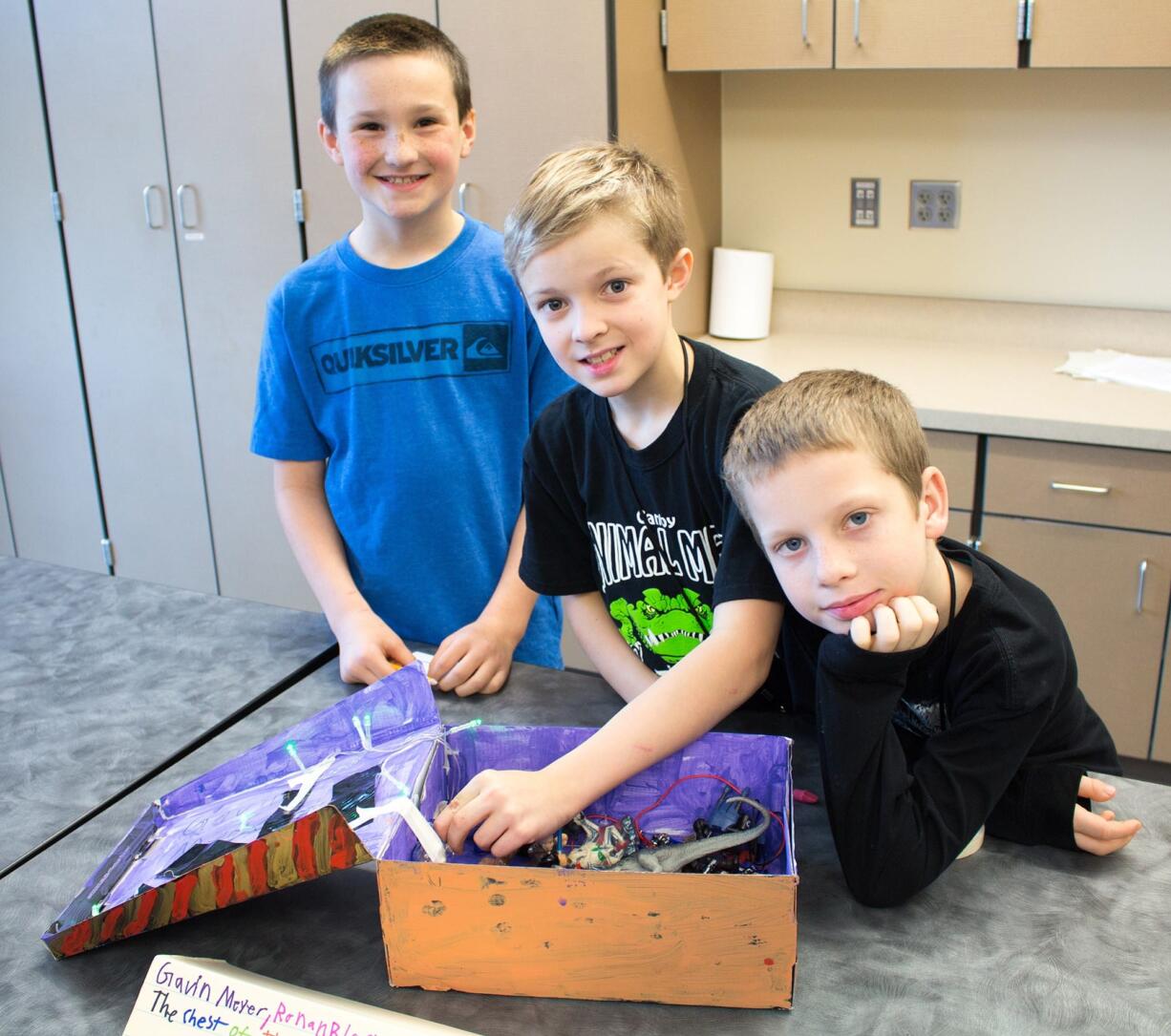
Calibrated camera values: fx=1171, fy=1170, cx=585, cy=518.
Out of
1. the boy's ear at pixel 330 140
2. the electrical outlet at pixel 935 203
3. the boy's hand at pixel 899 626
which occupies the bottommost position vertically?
the boy's hand at pixel 899 626

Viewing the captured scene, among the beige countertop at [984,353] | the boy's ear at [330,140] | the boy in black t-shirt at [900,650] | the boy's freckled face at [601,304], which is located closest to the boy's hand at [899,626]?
the boy in black t-shirt at [900,650]

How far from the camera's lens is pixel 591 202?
1.10m

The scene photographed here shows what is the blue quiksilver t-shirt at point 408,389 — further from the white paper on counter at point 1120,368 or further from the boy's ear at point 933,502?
the white paper on counter at point 1120,368

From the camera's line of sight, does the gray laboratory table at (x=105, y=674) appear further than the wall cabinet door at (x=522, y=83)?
No

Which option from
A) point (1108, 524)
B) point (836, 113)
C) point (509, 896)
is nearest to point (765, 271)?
point (836, 113)

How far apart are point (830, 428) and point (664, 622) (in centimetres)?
40

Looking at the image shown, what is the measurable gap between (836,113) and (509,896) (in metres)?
2.53

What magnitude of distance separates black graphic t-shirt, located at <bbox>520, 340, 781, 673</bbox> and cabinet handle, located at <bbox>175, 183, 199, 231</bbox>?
83.2 inches

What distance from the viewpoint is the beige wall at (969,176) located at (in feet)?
8.74

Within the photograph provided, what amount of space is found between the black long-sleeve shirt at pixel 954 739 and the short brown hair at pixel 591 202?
1.35 feet

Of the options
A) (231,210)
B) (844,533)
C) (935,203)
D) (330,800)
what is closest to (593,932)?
(330,800)

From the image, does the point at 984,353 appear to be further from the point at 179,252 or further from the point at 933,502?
the point at 179,252

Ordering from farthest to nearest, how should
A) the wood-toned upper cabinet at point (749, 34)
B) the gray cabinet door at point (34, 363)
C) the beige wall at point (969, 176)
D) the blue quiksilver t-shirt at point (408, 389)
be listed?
1. the gray cabinet door at point (34, 363)
2. the beige wall at point (969, 176)
3. the wood-toned upper cabinet at point (749, 34)
4. the blue quiksilver t-shirt at point (408, 389)

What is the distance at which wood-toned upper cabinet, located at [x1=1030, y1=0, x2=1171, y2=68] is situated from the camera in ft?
7.40
